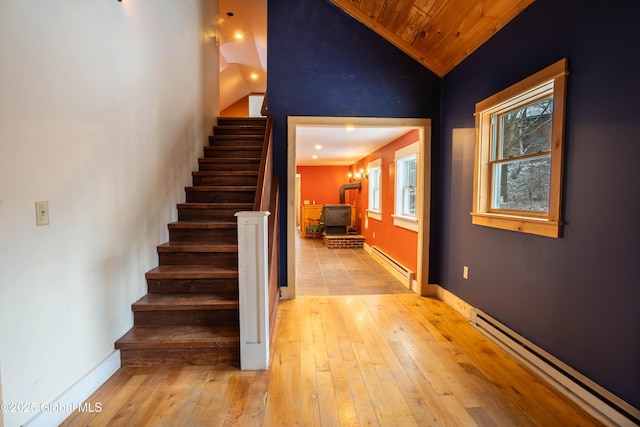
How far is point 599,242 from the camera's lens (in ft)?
5.48

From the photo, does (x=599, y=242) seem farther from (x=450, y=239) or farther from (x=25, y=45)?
(x=25, y=45)

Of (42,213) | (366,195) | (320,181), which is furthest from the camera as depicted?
(320,181)

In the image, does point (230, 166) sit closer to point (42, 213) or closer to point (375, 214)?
point (42, 213)

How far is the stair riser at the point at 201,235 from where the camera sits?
288 cm

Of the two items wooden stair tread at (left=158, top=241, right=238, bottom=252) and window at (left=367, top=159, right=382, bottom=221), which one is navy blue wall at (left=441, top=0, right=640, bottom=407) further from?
window at (left=367, top=159, right=382, bottom=221)

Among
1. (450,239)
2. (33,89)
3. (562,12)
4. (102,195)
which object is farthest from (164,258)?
(562,12)

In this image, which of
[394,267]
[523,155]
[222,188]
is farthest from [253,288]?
[394,267]

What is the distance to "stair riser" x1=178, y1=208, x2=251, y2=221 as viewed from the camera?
10.2ft

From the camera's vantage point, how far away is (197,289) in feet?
8.02

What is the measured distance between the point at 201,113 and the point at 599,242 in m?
4.05

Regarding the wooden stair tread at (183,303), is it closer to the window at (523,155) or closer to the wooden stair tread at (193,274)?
the wooden stair tread at (193,274)

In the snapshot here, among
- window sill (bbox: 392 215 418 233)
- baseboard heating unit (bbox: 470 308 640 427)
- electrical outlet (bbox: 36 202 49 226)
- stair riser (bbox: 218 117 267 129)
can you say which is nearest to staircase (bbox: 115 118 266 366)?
electrical outlet (bbox: 36 202 49 226)

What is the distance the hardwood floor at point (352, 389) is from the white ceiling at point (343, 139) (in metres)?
2.52

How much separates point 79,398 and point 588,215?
3.09 m
